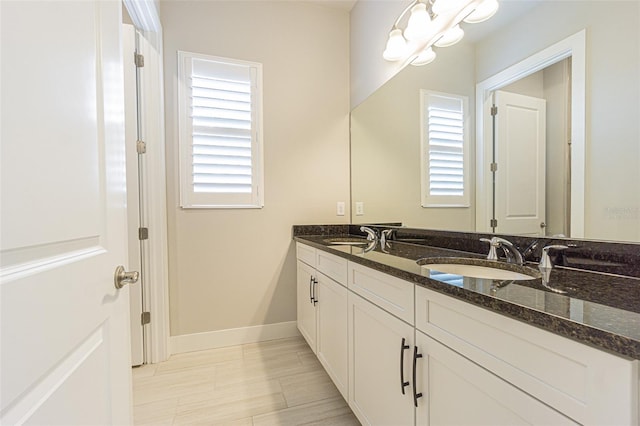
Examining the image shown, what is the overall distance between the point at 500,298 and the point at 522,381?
0.55 ft

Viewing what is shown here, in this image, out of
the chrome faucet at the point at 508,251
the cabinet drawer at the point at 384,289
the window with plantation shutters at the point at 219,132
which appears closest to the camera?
the cabinet drawer at the point at 384,289

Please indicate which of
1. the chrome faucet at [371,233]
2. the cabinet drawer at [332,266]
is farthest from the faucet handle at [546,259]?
the chrome faucet at [371,233]

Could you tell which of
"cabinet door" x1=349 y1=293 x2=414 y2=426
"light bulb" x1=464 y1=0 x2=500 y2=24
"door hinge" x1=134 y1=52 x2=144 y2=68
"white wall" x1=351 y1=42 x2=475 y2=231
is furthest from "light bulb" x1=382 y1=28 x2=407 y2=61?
"door hinge" x1=134 y1=52 x2=144 y2=68

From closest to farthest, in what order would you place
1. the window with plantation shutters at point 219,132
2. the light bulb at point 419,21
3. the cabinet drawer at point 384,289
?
the cabinet drawer at point 384,289 → the light bulb at point 419,21 → the window with plantation shutters at point 219,132

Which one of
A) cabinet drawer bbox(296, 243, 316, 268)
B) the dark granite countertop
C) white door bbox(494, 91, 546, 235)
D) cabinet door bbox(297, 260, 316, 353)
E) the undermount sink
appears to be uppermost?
white door bbox(494, 91, 546, 235)

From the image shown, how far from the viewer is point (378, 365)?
1.14m

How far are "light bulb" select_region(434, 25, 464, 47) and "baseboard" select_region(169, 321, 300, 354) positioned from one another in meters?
2.29

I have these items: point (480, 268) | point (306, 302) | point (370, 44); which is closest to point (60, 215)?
point (480, 268)

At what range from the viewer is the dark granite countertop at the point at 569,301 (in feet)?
1.51

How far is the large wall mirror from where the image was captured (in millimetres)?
871

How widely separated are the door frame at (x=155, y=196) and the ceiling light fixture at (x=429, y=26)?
1.62m

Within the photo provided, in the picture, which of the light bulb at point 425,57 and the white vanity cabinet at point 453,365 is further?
the light bulb at point 425,57

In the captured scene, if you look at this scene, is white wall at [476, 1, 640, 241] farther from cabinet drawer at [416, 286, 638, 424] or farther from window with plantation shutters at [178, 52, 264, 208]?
window with plantation shutters at [178, 52, 264, 208]

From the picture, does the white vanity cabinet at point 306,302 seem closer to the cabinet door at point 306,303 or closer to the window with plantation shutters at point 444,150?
the cabinet door at point 306,303
